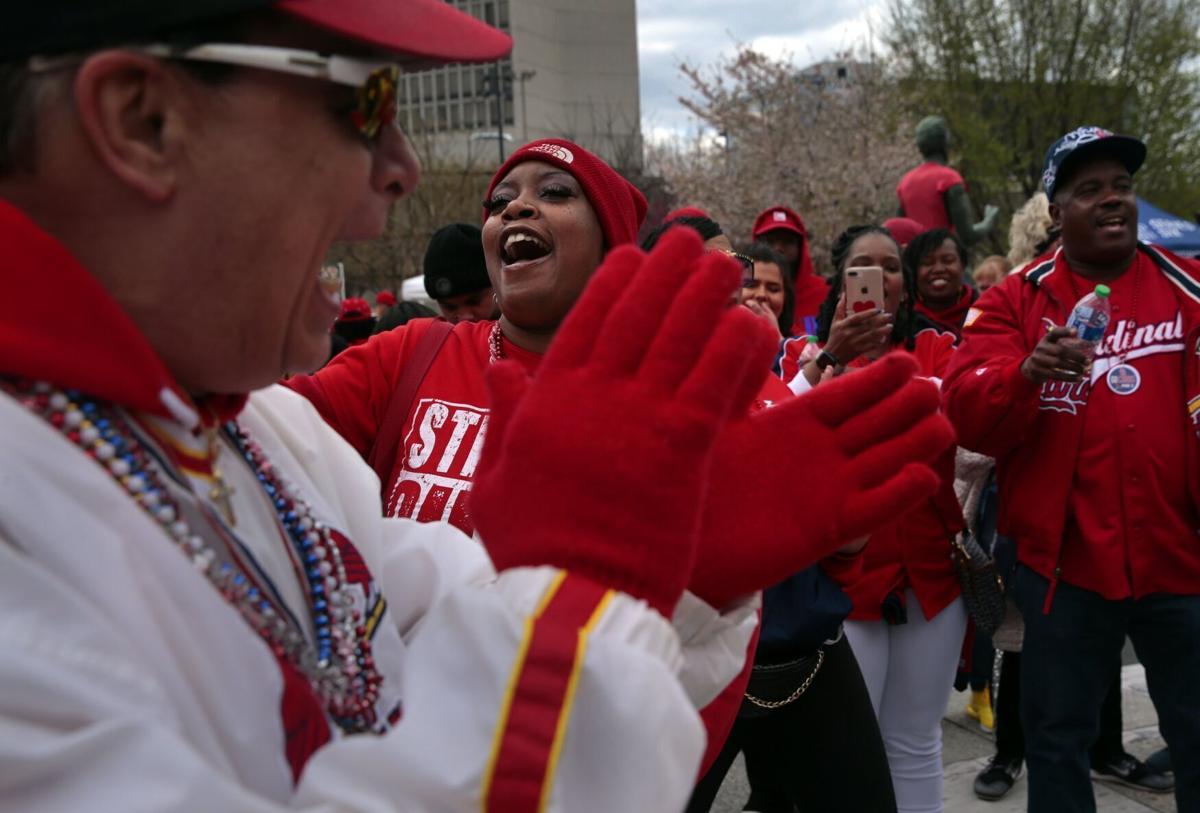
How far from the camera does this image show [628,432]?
0.94 meters

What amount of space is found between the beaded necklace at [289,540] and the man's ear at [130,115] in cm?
20

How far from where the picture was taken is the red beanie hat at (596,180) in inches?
103

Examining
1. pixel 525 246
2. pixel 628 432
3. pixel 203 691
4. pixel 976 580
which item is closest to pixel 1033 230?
pixel 976 580

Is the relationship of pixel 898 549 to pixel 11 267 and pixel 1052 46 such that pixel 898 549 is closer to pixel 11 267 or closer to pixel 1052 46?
pixel 11 267

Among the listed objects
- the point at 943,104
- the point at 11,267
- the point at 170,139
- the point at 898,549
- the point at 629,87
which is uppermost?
the point at 629,87

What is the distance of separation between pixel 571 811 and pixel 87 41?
766 mm

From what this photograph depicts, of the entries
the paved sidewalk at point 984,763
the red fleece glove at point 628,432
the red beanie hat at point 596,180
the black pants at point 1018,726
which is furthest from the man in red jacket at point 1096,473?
the red fleece glove at point 628,432

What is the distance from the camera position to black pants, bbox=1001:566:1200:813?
10.8 feet

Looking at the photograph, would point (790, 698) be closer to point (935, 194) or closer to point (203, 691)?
point (203, 691)

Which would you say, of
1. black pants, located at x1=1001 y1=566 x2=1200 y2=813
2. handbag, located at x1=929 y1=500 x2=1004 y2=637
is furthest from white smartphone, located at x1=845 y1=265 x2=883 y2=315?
black pants, located at x1=1001 y1=566 x2=1200 y2=813

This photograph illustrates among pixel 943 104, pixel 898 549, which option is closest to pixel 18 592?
pixel 898 549

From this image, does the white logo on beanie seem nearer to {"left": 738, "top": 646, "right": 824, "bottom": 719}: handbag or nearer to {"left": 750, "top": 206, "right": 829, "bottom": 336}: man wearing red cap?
{"left": 738, "top": 646, "right": 824, "bottom": 719}: handbag

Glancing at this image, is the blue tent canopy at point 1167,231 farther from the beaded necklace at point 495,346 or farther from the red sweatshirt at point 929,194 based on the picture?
the beaded necklace at point 495,346

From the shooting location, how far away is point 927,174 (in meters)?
7.57
